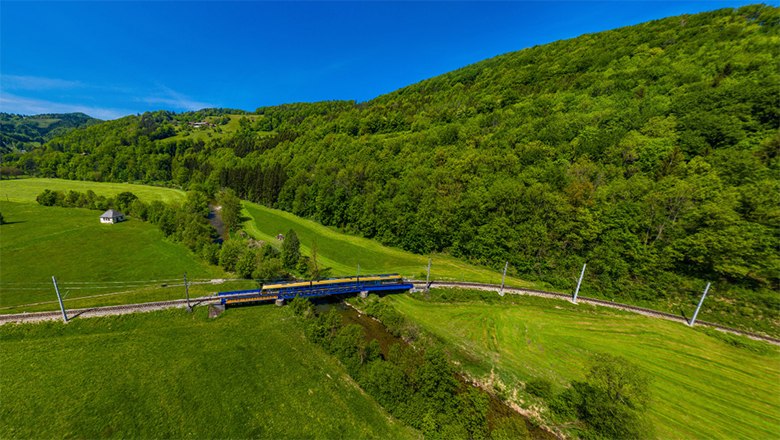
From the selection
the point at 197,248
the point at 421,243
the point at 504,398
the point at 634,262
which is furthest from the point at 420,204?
the point at 197,248

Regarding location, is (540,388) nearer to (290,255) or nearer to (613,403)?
(613,403)

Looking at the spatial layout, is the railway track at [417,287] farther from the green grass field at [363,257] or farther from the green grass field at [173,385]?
the green grass field at [363,257]

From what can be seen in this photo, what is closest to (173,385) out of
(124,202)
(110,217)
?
(110,217)

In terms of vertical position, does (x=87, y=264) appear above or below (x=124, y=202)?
below

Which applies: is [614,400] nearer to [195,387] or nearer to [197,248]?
[195,387]

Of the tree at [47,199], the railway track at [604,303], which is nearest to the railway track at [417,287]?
the railway track at [604,303]
